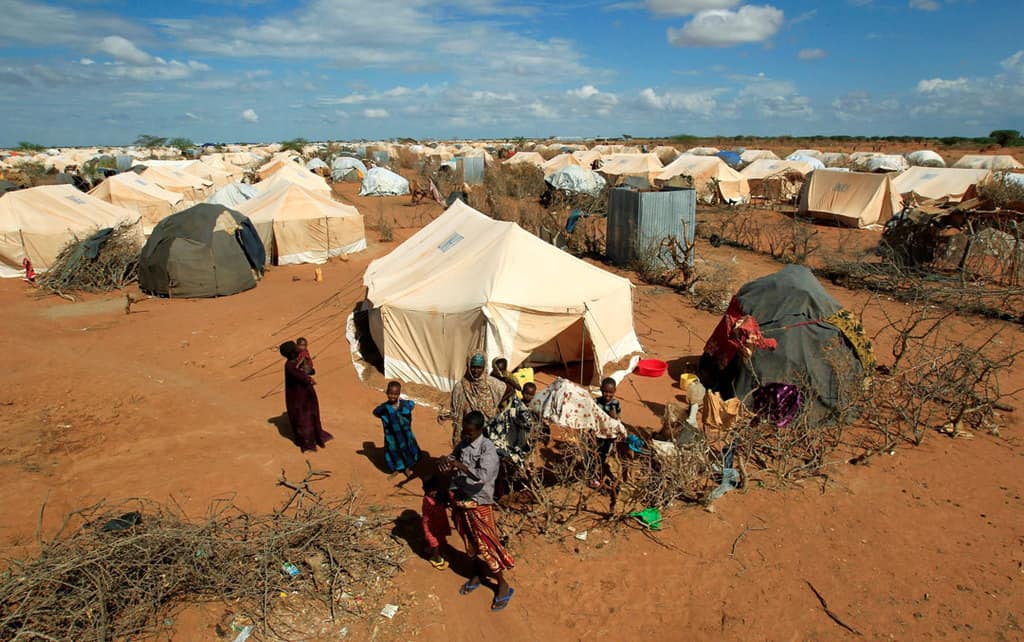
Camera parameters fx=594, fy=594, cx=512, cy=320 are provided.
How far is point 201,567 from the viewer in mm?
4289

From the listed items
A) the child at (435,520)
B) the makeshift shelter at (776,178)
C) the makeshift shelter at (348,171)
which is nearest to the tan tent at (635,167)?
the makeshift shelter at (776,178)

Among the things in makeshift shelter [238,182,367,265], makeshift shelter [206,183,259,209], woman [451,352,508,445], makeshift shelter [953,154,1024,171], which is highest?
makeshift shelter [953,154,1024,171]

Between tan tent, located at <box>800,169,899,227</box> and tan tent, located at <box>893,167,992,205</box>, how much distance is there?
4.11 ft

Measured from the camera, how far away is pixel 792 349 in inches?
308

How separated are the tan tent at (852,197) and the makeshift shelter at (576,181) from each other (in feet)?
30.8

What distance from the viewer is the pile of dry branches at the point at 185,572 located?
3.69m

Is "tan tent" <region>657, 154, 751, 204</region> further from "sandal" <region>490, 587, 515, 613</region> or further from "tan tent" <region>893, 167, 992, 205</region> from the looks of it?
"sandal" <region>490, 587, 515, 613</region>

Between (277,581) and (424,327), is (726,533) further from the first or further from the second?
(424,327)

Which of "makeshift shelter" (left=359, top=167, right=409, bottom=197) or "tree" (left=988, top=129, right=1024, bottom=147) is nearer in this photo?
"makeshift shelter" (left=359, top=167, right=409, bottom=197)

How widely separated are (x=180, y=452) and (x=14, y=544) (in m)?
2.01

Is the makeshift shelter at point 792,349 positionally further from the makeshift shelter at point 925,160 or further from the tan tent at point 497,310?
the makeshift shelter at point 925,160

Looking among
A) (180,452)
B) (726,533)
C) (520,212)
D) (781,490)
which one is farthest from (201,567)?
(520,212)

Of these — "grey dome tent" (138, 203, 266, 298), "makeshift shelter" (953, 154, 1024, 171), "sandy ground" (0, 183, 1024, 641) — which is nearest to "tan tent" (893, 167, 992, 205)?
"makeshift shelter" (953, 154, 1024, 171)

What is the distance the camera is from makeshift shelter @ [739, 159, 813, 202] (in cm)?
2878
